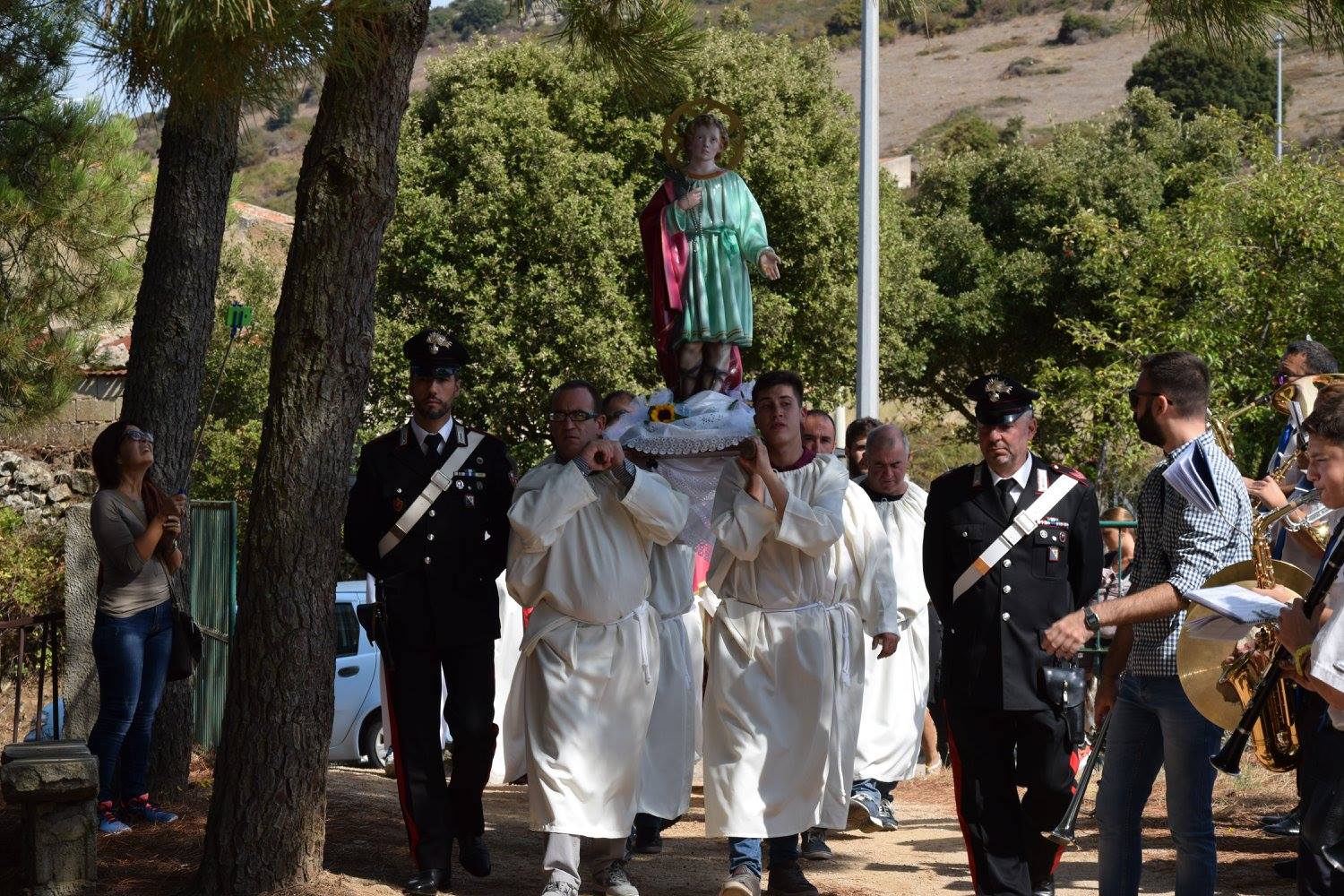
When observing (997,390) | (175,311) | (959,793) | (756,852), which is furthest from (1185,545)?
(175,311)

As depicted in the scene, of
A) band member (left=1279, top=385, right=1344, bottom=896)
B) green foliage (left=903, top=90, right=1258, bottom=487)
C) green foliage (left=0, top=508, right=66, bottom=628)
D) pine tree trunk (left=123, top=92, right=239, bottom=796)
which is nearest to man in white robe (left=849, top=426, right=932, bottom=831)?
pine tree trunk (left=123, top=92, right=239, bottom=796)

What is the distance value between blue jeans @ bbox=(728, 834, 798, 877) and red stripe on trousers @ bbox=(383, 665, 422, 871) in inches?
51.0

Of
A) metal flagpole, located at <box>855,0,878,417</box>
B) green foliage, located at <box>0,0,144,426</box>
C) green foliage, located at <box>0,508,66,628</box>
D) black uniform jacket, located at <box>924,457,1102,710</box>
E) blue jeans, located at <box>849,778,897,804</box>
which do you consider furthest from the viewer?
metal flagpole, located at <box>855,0,878,417</box>

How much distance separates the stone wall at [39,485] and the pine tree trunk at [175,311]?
435 inches

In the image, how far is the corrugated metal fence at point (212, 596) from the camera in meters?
10.9

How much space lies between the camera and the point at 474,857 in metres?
6.70

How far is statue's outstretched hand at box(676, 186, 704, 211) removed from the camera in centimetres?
909

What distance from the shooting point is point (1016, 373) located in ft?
112

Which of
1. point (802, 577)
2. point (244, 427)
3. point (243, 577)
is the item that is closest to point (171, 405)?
point (243, 577)

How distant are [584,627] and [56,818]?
225 cm

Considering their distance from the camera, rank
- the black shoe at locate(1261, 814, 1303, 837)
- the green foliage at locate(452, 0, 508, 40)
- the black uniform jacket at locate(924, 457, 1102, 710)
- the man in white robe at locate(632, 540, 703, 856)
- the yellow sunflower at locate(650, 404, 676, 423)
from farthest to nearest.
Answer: the green foliage at locate(452, 0, 508, 40)
the yellow sunflower at locate(650, 404, 676, 423)
the black shoe at locate(1261, 814, 1303, 837)
the man in white robe at locate(632, 540, 703, 856)
the black uniform jacket at locate(924, 457, 1102, 710)

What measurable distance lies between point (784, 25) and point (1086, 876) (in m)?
106

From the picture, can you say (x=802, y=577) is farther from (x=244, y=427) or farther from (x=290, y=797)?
(x=244, y=427)

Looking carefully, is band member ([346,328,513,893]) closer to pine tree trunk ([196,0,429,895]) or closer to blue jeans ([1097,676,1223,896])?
pine tree trunk ([196,0,429,895])
